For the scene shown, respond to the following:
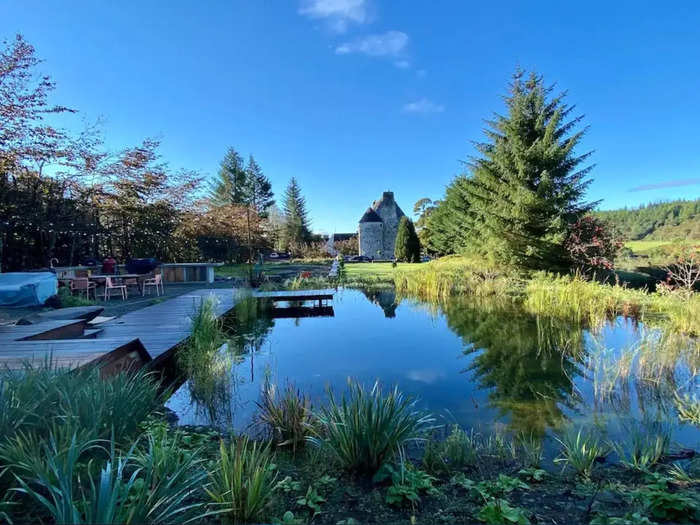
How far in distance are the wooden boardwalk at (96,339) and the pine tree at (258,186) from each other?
83.9 feet

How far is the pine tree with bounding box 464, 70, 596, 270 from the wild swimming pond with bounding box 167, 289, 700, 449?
4.72 metres

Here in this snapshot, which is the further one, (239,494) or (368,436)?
(368,436)

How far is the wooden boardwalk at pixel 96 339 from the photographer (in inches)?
101

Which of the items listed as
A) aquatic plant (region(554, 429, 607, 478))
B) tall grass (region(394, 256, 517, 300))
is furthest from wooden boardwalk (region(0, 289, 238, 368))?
tall grass (region(394, 256, 517, 300))

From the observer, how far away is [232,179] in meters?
29.0

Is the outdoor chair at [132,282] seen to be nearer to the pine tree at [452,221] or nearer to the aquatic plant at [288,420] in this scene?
the aquatic plant at [288,420]

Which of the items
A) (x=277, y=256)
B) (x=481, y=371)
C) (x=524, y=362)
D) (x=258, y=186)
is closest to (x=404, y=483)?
(x=481, y=371)

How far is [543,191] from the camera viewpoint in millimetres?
9984

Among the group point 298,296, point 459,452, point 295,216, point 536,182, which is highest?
point 295,216

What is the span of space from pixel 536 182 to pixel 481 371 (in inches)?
332

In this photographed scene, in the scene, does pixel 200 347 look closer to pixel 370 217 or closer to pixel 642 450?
pixel 642 450

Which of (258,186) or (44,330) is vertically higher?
(258,186)

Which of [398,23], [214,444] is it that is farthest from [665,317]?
[398,23]

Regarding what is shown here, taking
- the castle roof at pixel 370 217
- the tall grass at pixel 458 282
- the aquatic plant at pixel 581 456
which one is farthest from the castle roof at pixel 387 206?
the aquatic plant at pixel 581 456
